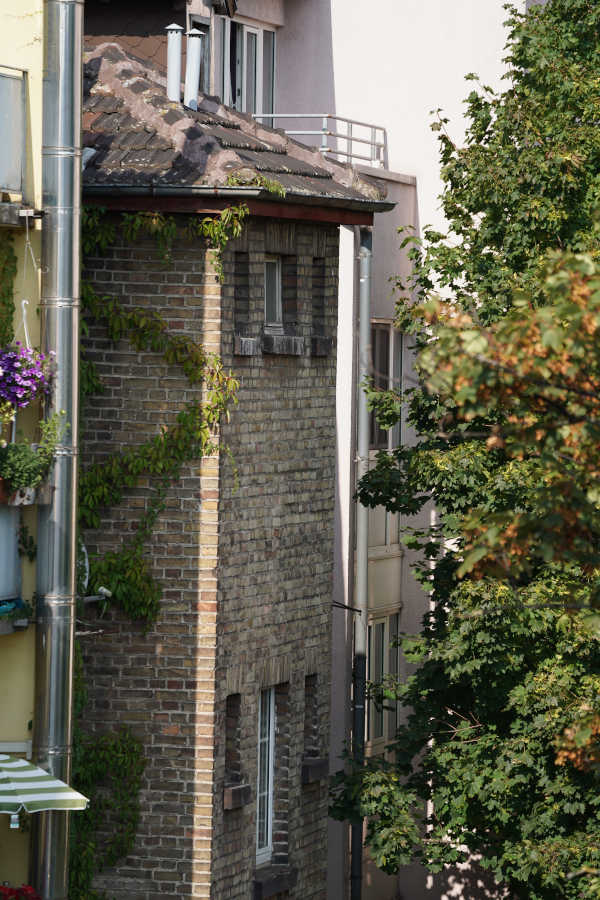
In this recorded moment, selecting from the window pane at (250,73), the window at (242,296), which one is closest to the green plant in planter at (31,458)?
the window at (242,296)

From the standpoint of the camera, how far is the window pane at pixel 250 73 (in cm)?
2820

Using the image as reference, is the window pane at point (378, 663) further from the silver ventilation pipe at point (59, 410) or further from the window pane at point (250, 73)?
the silver ventilation pipe at point (59, 410)

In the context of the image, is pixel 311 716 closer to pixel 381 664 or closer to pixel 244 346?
pixel 244 346

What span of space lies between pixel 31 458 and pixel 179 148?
11.5 ft

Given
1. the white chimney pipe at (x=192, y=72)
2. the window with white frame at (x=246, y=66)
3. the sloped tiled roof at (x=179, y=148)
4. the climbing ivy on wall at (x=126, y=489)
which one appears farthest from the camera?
the window with white frame at (x=246, y=66)

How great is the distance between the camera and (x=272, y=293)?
1889 cm

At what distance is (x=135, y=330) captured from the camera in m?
17.1

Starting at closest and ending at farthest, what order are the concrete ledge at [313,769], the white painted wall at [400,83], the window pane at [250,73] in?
the concrete ledge at [313,769], the white painted wall at [400,83], the window pane at [250,73]

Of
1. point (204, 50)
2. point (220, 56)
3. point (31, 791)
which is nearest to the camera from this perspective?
point (31, 791)

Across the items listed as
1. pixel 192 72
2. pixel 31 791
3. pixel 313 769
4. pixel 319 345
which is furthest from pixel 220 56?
pixel 31 791

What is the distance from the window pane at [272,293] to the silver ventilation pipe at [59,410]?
355 centimetres

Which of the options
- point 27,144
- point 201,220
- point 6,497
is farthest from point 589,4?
point 6,497

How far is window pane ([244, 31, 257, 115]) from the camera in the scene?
28203 millimetres

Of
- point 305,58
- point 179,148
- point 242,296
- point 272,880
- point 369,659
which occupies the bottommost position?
point 272,880
